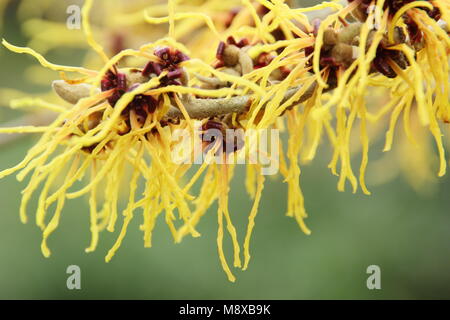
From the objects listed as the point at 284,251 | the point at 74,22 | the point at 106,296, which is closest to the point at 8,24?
the point at 106,296

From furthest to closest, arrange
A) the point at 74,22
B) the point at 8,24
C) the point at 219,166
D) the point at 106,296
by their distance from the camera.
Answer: the point at 8,24
the point at 106,296
the point at 74,22
the point at 219,166

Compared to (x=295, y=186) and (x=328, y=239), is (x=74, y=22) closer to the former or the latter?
(x=295, y=186)

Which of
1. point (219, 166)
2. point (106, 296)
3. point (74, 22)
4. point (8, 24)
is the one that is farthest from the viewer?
point (8, 24)

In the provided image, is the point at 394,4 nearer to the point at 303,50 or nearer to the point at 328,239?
the point at 303,50

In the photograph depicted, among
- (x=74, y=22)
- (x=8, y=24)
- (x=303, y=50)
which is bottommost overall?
(x=303, y=50)

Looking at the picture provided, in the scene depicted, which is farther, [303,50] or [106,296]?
[106,296]

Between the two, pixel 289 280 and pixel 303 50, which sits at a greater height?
pixel 303 50
